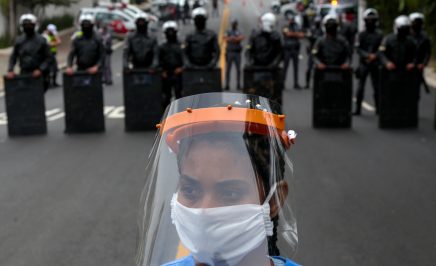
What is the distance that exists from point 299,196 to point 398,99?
574cm

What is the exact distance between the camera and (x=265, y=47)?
47.5ft

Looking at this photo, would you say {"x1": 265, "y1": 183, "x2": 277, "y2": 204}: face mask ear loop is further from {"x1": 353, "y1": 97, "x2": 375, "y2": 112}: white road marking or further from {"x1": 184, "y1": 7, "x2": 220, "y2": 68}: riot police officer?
{"x1": 353, "y1": 97, "x2": 375, "y2": 112}: white road marking

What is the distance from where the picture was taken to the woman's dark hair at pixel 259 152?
2.51m

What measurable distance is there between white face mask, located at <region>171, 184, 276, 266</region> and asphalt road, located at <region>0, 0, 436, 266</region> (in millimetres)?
3764

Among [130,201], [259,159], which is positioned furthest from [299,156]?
[259,159]

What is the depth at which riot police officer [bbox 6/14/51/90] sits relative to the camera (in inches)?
539

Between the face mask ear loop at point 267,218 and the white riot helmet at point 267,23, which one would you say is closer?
the face mask ear loop at point 267,218

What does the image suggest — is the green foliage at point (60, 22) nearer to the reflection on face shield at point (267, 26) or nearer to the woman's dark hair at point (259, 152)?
the reflection on face shield at point (267, 26)

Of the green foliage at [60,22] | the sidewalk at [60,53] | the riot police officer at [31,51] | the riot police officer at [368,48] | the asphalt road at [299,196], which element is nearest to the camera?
the asphalt road at [299,196]

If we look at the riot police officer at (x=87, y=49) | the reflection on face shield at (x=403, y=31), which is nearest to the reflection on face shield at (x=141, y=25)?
the riot police officer at (x=87, y=49)

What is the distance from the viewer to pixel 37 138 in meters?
13.0

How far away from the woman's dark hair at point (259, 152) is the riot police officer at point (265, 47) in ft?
38.9

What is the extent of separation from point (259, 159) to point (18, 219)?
550cm

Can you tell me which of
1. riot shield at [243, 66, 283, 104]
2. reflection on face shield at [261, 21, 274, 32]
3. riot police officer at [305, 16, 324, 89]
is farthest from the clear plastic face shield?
riot police officer at [305, 16, 324, 89]
